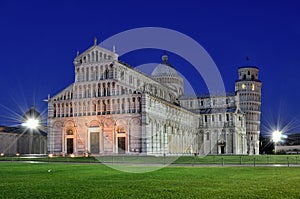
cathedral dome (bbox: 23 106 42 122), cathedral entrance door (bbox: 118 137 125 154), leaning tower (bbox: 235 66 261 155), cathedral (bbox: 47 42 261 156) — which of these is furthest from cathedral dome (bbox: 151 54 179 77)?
cathedral entrance door (bbox: 118 137 125 154)

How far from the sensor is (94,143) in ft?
254

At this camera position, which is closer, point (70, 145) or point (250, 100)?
point (70, 145)

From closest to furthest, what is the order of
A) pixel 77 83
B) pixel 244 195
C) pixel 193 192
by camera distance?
pixel 244 195, pixel 193 192, pixel 77 83

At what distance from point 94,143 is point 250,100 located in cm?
6455

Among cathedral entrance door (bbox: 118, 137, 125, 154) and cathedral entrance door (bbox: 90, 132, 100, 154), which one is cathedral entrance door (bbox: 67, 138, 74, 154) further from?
cathedral entrance door (bbox: 118, 137, 125, 154)

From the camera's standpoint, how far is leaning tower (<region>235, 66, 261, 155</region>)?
12625cm

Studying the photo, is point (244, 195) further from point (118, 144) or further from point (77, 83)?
point (77, 83)

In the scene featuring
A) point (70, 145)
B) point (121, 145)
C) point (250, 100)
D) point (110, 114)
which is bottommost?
point (70, 145)

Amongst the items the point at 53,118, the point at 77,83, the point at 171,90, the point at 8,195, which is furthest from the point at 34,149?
the point at 8,195

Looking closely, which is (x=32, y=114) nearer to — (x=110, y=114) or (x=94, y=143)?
(x=94, y=143)

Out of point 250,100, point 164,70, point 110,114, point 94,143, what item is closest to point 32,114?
point 164,70

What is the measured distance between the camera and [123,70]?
80.1 meters

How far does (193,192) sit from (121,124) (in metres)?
57.2

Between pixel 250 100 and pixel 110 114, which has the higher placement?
pixel 250 100
